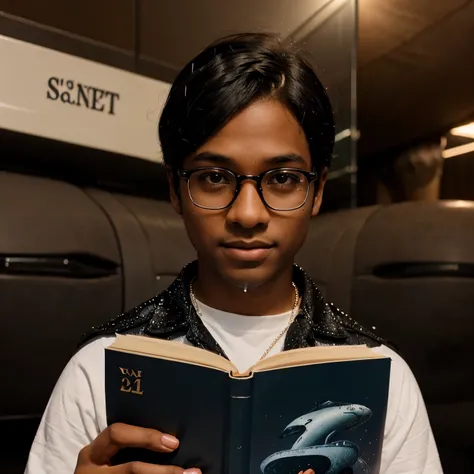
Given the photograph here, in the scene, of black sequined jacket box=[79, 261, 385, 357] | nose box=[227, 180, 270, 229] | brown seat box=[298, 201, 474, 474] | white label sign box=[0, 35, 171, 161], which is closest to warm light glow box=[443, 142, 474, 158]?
brown seat box=[298, 201, 474, 474]

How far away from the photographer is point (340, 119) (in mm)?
1432

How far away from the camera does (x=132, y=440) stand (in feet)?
1.63

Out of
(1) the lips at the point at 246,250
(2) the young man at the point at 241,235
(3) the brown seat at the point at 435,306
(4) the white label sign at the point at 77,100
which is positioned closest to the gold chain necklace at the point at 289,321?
(2) the young man at the point at 241,235

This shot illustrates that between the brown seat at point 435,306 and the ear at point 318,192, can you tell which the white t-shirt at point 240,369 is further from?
the brown seat at point 435,306

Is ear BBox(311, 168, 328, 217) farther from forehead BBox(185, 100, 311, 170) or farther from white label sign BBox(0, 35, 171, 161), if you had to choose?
white label sign BBox(0, 35, 171, 161)

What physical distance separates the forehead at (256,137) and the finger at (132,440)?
0.32 meters

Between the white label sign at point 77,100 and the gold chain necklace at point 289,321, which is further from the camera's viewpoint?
the white label sign at point 77,100

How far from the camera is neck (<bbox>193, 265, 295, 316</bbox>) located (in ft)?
2.30

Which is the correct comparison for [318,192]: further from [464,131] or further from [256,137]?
[464,131]

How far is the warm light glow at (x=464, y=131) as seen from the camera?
151 cm

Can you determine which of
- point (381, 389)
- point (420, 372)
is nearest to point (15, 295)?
point (381, 389)

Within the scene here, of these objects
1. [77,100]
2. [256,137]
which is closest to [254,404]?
[256,137]

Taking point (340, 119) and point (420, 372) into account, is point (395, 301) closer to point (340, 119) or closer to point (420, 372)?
point (420, 372)

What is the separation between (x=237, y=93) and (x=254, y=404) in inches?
15.0
